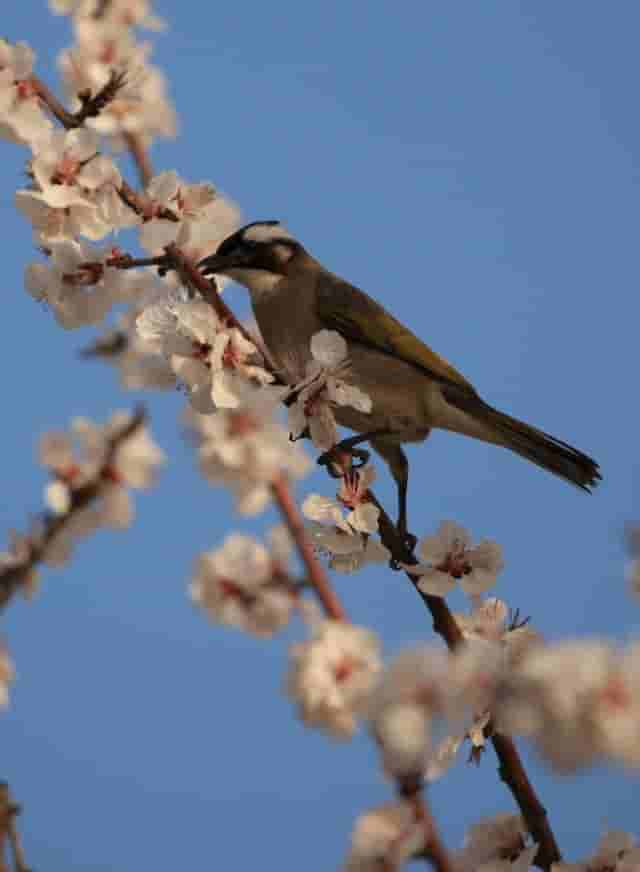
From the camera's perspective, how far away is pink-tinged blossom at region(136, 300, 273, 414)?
244 centimetres

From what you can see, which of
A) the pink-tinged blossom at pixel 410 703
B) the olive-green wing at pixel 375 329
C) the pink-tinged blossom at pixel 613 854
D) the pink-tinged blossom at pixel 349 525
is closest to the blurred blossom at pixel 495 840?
the pink-tinged blossom at pixel 613 854

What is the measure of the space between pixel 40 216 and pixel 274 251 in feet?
6.98

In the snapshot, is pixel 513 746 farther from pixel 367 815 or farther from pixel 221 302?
pixel 221 302

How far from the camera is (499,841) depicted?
2.55 metres

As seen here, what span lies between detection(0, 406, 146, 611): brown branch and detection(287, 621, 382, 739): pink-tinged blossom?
0.33m

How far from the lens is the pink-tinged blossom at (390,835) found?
1.49 meters

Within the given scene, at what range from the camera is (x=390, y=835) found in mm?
1521

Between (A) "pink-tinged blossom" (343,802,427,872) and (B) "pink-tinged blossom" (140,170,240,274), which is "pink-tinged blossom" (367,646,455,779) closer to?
(A) "pink-tinged blossom" (343,802,427,872)

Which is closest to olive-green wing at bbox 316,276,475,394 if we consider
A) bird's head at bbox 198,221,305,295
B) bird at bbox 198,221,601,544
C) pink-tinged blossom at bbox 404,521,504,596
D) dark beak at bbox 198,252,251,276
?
bird at bbox 198,221,601,544

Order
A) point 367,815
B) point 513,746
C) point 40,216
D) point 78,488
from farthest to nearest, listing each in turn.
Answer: point 40,216, point 513,746, point 78,488, point 367,815

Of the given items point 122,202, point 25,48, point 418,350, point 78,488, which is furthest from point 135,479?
point 418,350

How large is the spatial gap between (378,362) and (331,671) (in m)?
2.81

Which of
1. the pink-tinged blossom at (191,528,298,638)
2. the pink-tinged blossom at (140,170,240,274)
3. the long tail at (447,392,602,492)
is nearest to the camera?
the pink-tinged blossom at (191,528,298,638)

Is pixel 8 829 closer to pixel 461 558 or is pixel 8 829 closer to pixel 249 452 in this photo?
pixel 249 452
